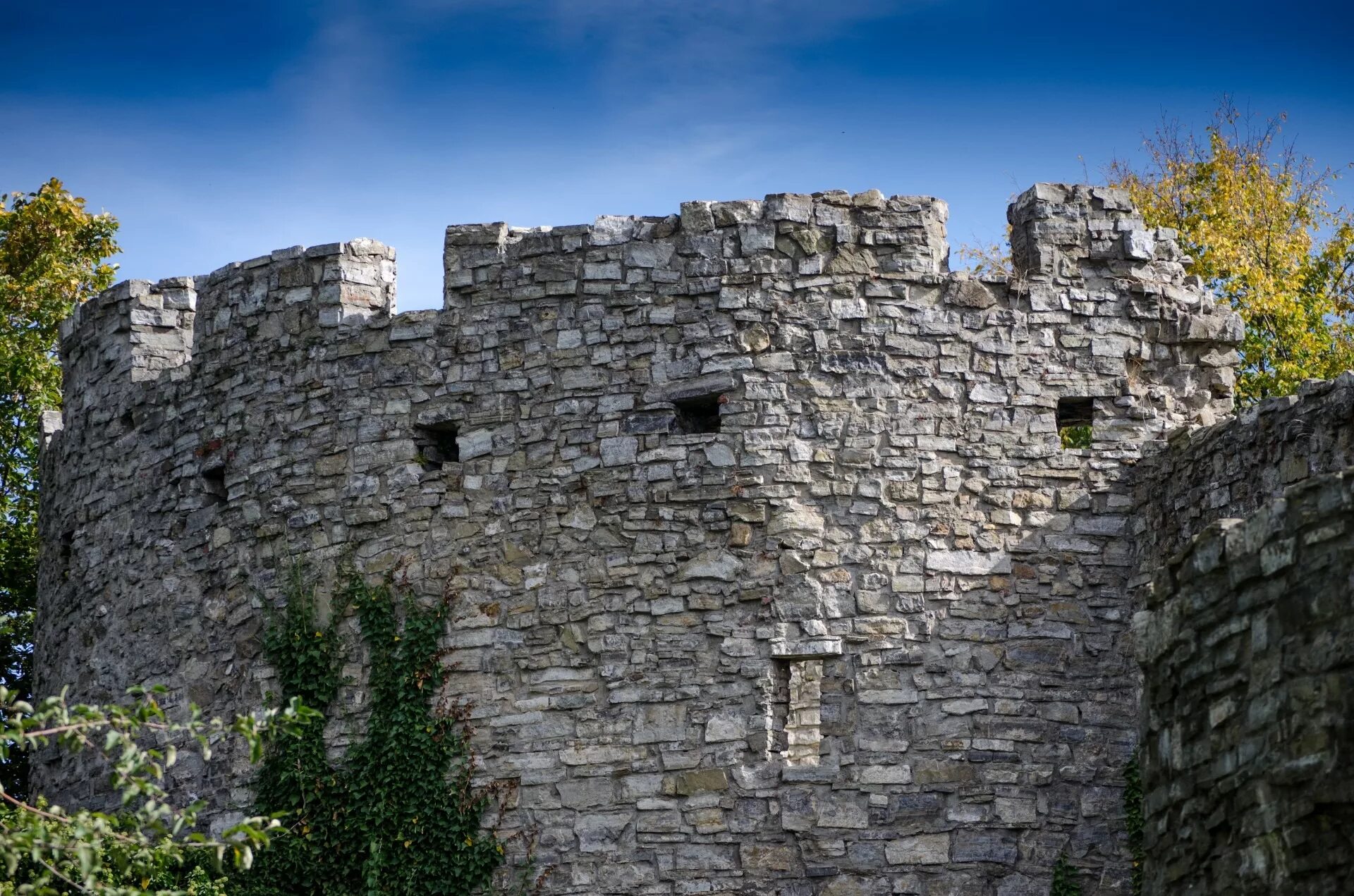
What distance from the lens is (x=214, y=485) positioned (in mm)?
11852

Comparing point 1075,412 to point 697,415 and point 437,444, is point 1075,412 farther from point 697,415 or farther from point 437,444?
point 437,444

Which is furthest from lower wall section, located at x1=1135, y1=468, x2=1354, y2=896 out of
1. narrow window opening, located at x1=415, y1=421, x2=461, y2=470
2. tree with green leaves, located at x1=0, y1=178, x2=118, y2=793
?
tree with green leaves, located at x1=0, y1=178, x2=118, y2=793

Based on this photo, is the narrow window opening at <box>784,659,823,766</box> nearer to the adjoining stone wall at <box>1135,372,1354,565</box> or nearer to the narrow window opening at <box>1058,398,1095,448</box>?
the adjoining stone wall at <box>1135,372,1354,565</box>

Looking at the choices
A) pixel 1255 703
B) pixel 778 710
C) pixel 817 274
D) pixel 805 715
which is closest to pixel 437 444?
pixel 817 274

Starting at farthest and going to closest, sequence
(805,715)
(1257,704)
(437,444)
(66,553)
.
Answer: (66,553) → (437,444) → (805,715) → (1257,704)

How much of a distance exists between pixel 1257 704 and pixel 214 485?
7.27 metres

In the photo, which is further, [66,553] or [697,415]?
[66,553]

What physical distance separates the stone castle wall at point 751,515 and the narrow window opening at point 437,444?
2 cm

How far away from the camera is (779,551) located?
10359mm

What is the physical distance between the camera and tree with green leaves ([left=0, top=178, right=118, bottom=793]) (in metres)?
16.1

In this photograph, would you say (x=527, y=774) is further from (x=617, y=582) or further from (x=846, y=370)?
(x=846, y=370)

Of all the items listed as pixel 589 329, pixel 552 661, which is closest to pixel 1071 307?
pixel 589 329

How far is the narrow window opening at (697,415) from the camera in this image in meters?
10.7

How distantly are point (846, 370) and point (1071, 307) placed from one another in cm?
132
